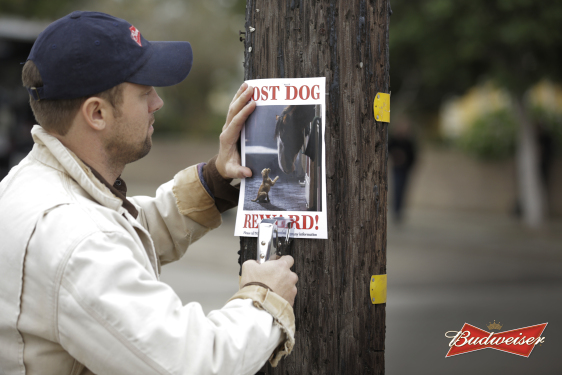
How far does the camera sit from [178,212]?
2314 millimetres

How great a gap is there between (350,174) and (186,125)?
24.2m

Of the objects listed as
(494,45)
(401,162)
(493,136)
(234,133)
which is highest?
(494,45)

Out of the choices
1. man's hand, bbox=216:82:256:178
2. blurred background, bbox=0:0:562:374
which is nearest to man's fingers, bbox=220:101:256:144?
man's hand, bbox=216:82:256:178

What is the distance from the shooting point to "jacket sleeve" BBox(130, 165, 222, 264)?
2295mm

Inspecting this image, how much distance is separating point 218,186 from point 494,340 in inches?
47.3

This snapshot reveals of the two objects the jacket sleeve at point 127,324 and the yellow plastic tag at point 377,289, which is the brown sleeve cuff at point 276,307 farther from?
the yellow plastic tag at point 377,289

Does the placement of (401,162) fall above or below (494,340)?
above

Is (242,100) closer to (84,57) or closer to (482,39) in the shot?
(84,57)

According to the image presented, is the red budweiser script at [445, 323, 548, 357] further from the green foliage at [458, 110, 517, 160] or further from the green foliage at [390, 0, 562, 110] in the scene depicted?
the green foliage at [458, 110, 517, 160]

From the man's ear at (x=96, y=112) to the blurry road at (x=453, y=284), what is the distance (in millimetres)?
2265

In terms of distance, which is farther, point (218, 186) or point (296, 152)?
point (218, 186)

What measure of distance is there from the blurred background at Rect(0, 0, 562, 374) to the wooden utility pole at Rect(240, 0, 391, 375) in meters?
1.47

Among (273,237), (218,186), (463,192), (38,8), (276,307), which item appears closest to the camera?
(276,307)

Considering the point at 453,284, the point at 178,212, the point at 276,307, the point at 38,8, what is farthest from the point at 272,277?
the point at 38,8
